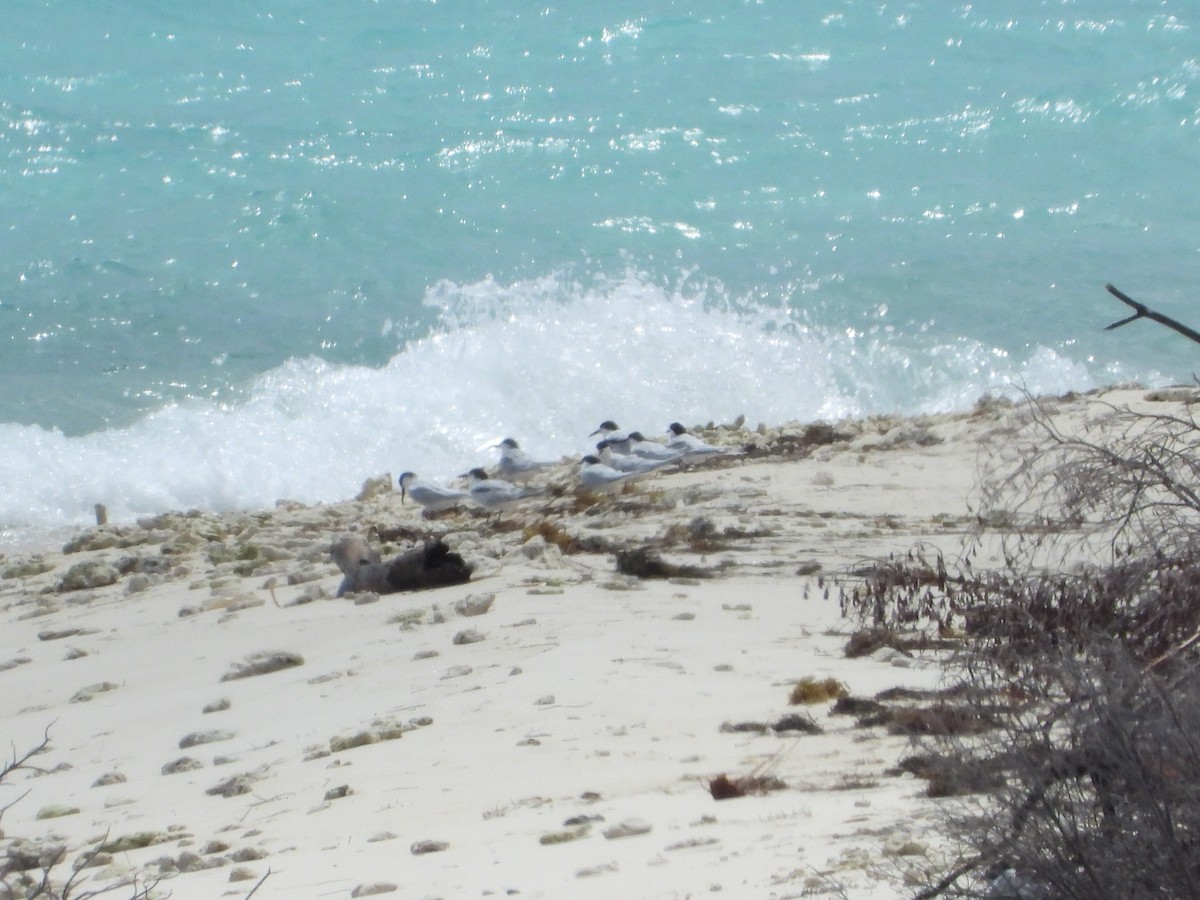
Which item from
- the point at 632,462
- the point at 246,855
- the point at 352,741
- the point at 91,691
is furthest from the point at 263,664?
the point at 632,462

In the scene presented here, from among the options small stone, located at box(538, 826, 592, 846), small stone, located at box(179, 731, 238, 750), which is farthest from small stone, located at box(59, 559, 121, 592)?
small stone, located at box(538, 826, 592, 846)

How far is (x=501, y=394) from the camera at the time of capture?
1611 cm

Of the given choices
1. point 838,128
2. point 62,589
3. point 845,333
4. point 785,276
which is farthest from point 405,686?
point 838,128

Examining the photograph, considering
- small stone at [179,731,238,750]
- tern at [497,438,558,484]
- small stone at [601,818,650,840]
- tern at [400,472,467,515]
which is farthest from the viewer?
tern at [497,438,558,484]

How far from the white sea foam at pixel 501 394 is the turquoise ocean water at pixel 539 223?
0.05 metres

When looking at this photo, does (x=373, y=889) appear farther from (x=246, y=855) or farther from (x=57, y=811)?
(x=57, y=811)

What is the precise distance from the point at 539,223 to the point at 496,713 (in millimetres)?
16862

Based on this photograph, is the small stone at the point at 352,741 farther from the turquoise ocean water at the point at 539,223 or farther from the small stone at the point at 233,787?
the turquoise ocean water at the point at 539,223

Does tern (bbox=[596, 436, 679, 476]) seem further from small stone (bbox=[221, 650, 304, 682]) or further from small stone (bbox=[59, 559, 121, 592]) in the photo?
small stone (bbox=[221, 650, 304, 682])

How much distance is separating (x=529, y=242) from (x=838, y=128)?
6.60 meters

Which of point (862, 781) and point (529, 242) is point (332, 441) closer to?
point (529, 242)

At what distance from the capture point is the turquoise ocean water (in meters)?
15.9

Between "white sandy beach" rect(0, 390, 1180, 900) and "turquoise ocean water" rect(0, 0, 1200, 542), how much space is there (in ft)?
20.2

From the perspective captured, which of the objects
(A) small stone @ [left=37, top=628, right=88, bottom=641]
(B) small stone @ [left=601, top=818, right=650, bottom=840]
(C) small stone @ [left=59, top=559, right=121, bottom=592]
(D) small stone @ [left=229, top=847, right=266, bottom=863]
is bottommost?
(D) small stone @ [left=229, top=847, right=266, bottom=863]
